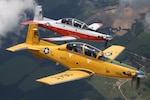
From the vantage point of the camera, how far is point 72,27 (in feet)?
246

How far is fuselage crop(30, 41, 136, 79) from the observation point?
2056 inches

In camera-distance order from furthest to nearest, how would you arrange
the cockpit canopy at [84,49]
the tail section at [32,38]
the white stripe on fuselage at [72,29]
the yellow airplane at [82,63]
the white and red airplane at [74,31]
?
the white stripe on fuselage at [72,29] < the white and red airplane at [74,31] < the tail section at [32,38] < the cockpit canopy at [84,49] < the yellow airplane at [82,63]

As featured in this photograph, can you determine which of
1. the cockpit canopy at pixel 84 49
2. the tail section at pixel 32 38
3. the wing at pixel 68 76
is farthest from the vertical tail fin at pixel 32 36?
the wing at pixel 68 76

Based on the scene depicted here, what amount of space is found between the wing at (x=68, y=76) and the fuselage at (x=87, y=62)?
84 centimetres

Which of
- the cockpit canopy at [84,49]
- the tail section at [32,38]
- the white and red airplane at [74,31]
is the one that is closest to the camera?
the cockpit canopy at [84,49]

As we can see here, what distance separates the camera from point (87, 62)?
5503 cm

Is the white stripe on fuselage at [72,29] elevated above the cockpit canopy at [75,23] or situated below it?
below

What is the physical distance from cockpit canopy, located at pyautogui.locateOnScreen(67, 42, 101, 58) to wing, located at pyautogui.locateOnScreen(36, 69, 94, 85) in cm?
308

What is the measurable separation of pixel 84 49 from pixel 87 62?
2.32 metres

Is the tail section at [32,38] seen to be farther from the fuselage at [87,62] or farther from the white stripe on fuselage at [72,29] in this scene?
the white stripe on fuselage at [72,29]


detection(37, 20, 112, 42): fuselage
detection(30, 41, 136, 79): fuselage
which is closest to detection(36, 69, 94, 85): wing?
detection(30, 41, 136, 79): fuselage

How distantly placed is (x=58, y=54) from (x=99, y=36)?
15.3 meters

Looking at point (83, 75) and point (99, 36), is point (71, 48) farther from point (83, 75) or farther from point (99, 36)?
point (99, 36)

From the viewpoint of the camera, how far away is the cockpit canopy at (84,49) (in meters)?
54.6
